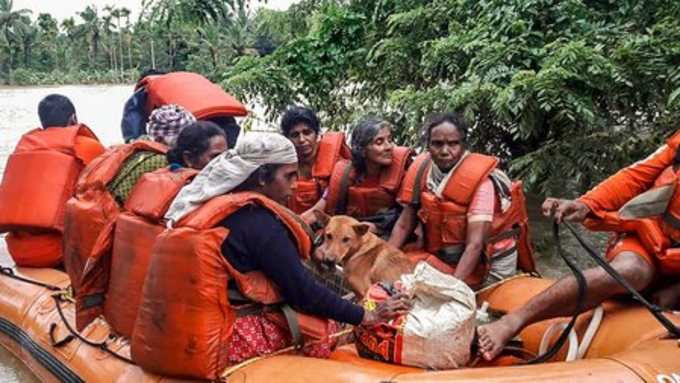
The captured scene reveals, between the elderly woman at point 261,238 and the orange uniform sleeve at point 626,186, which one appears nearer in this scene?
the elderly woman at point 261,238

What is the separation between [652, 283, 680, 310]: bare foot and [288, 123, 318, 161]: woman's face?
2523mm

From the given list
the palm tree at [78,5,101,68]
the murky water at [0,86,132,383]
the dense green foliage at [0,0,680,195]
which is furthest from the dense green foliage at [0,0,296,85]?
the dense green foliage at [0,0,680,195]

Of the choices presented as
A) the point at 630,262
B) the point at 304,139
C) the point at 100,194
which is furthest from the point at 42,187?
the point at 630,262

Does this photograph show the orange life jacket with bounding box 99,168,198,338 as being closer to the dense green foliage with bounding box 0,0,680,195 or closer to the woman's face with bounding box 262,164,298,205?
the woman's face with bounding box 262,164,298,205

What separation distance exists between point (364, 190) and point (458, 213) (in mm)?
854

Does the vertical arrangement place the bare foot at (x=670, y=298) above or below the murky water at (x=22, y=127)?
above

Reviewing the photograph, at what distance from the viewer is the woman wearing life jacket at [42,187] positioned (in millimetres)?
5602

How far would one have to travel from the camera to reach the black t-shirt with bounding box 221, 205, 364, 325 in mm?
3168

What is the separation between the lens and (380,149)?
4895 millimetres

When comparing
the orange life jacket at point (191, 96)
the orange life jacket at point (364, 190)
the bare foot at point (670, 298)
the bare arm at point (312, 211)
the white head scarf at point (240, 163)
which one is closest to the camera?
the white head scarf at point (240, 163)

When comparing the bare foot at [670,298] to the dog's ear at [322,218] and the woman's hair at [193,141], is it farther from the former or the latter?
the woman's hair at [193,141]

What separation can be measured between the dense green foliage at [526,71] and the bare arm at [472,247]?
6.23 ft

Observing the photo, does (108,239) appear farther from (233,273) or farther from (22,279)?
(22,279)

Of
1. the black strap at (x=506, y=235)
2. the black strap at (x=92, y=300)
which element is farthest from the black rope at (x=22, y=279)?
the black strap at (x=506, y=235)
